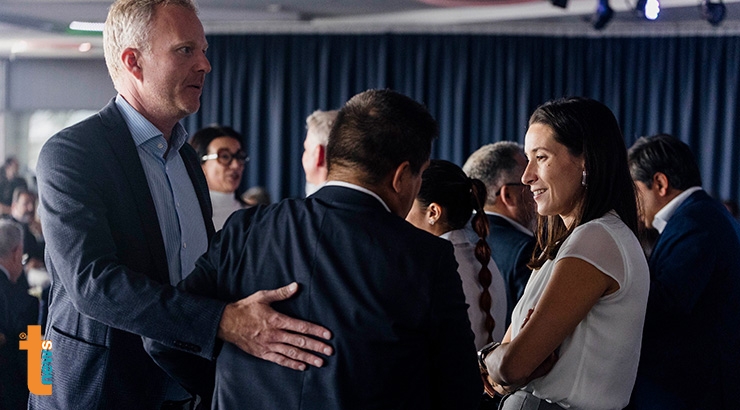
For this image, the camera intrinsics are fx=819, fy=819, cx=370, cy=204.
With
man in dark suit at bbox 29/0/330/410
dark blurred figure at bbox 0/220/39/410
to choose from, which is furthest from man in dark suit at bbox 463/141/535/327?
dark blurred figure at bbox 0/220/39/410

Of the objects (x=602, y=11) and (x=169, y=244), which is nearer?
(x=169, y=244)

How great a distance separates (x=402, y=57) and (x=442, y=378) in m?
6.45

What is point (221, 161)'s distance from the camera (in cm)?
401

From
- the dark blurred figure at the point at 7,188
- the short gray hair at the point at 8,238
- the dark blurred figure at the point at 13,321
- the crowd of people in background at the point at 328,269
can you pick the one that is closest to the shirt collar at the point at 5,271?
the dark blurred figure at the point at 13,321

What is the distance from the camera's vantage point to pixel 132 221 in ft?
5.36

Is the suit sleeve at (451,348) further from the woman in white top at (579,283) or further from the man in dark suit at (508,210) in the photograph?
the man in dark suit at (508,210)

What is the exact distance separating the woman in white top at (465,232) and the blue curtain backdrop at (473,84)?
5267mm

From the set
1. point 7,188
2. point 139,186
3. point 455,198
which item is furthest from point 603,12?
point 7,188

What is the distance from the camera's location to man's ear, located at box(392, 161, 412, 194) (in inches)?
54.1

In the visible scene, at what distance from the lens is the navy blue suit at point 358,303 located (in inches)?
51.5

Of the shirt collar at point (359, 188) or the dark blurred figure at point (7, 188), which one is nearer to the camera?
the shirt collar at point (359, 188)

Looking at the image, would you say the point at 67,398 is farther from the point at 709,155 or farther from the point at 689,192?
the point at 709,155

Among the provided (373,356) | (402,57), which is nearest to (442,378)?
(373,356)

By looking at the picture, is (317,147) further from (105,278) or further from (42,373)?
(105,278)
